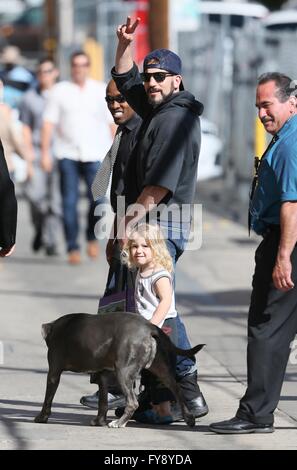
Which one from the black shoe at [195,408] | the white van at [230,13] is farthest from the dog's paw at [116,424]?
the white van at [230,13]

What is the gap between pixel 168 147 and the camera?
704cm

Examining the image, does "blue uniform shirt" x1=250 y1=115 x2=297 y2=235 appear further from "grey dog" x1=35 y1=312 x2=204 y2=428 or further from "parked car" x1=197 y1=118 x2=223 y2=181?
"parked car" x1=197 y1=118 x2=223 y2=181

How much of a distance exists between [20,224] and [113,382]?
10010 mm

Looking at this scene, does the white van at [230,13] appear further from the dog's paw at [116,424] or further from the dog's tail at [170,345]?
the dog's paw at [116,424]

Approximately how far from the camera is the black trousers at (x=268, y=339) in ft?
22.2

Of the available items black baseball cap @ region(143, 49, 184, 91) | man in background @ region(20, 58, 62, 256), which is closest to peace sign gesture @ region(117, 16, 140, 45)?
black baseball cap @ region(143, 49, 184, 91)

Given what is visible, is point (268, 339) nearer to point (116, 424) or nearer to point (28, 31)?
point (116, 424)

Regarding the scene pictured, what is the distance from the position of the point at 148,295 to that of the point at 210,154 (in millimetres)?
12464

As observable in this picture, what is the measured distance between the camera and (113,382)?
720 cm

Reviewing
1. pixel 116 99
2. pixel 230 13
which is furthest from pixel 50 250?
pixel 230 13

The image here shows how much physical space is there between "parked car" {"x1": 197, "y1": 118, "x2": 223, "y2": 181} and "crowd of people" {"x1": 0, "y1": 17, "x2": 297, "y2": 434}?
11.6 metres

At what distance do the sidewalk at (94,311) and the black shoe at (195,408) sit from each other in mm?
49
